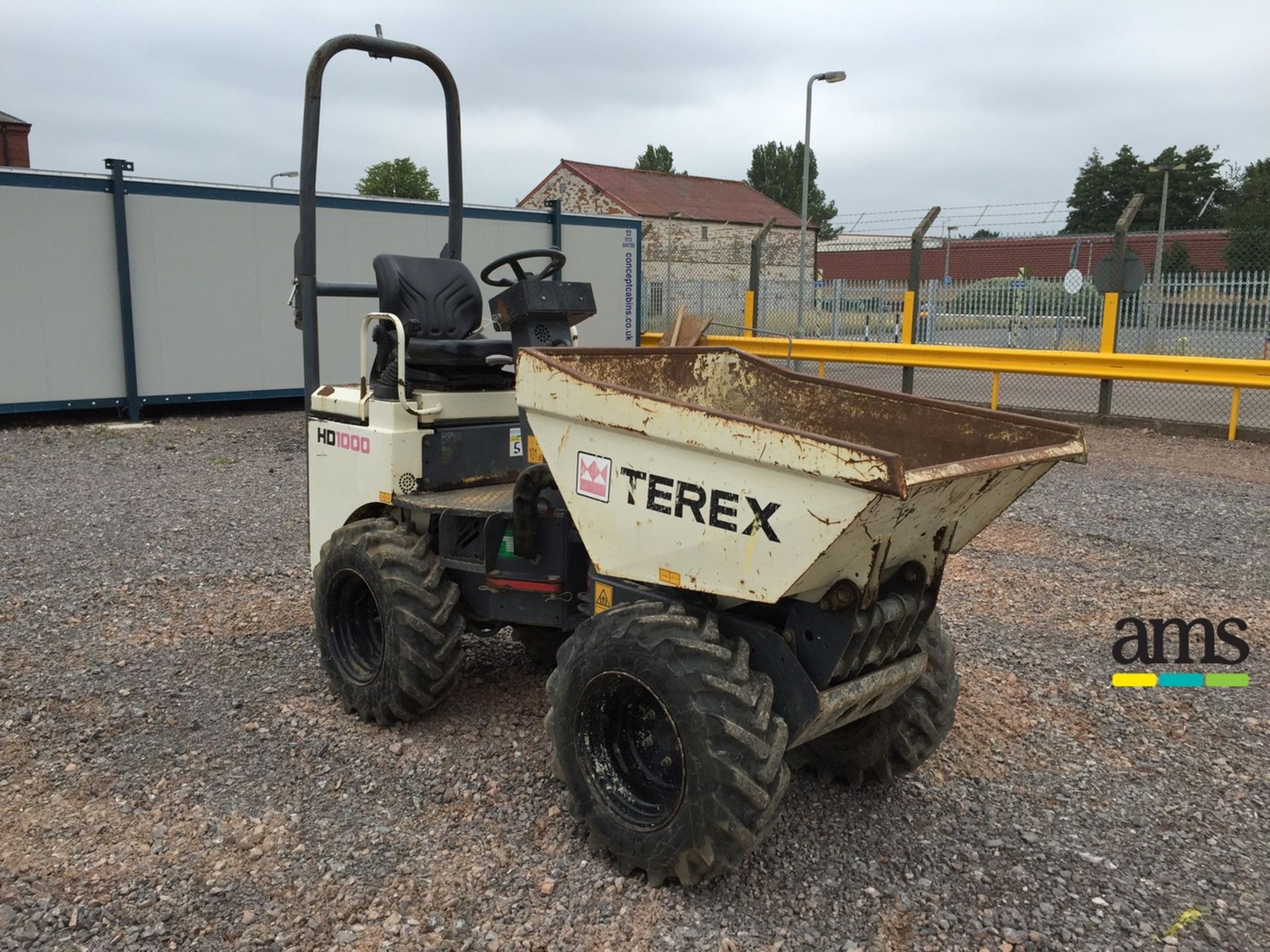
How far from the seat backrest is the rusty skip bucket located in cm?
106

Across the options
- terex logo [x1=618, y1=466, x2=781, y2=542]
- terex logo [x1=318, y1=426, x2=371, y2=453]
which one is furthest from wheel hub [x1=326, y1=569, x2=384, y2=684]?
terex logo [x1=618, y1=466, x2=781, y2=542]

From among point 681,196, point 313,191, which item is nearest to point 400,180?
point 681,196

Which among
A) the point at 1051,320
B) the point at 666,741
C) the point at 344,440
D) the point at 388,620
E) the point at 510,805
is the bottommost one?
the point at 510,805

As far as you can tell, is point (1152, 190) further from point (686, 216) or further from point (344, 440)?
point (344, 440)

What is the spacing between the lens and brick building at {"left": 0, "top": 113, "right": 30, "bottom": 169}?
1559 inches

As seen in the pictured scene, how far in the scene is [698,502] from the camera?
9.45ft

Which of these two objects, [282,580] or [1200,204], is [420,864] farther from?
[1200,204]

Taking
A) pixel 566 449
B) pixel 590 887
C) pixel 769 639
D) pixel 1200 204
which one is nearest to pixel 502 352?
pixel 566 449

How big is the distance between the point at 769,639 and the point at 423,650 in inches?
59.2

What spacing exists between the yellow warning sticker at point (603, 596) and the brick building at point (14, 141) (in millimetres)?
43489

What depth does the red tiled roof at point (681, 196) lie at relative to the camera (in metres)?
40.8

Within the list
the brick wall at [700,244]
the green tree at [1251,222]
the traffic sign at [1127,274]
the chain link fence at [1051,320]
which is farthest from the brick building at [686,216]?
the traffic sign at [1127,274]

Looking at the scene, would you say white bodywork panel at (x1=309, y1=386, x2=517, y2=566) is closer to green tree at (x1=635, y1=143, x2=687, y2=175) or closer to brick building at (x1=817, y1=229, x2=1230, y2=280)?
brick building at (x1=817, y1=229, x2=1230, y2=280)

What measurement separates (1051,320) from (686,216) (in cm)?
2735
